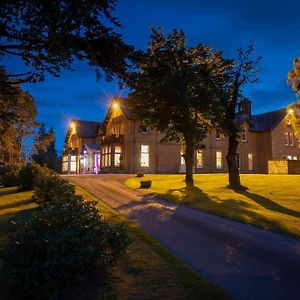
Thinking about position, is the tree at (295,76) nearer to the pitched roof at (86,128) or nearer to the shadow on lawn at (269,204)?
the shadow on lawn at (269,204)

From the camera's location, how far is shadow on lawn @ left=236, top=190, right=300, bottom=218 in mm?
15430

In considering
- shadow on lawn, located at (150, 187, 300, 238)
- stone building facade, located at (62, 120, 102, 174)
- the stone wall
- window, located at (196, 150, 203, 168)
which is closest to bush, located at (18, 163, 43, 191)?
shadow on lawn, located at (150, 187, 300, 238)

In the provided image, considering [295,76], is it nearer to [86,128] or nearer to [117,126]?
[117,126]

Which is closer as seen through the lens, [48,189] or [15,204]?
[48,189]

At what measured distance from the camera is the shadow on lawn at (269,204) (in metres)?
15.4

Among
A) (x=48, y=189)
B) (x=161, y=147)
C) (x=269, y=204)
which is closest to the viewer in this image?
(x=48, y=189)

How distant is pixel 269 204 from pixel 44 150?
39.4m

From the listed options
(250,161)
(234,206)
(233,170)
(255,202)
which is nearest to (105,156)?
(250,161)

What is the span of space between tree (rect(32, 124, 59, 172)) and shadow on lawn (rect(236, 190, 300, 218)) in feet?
97.5

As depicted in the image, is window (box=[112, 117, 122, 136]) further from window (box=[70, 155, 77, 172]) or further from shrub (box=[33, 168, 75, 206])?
shrub (box=[33, 168, 75, 206])

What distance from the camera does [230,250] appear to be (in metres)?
9.24

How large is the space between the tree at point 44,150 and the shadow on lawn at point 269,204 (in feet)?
97.5

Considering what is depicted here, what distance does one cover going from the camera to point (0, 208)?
688 inches

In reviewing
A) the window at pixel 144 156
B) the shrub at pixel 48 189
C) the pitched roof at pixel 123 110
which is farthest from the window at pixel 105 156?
the shrub at pixel 48 189
